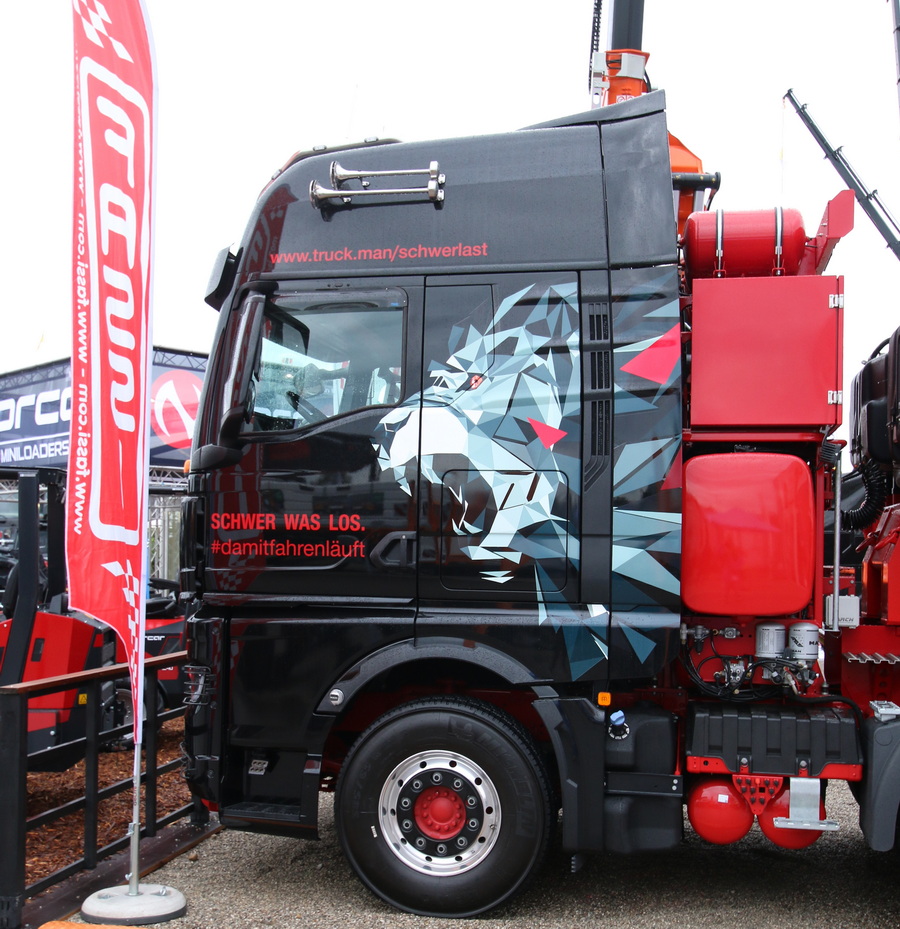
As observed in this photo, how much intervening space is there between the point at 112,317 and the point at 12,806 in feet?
6.99

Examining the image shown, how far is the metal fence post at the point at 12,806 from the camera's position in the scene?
372cm

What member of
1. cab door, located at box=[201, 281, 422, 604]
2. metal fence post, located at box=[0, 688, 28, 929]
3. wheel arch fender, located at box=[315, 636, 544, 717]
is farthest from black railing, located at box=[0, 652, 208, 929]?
wheel arch fender, located at box=[315, 636, 544, 717]

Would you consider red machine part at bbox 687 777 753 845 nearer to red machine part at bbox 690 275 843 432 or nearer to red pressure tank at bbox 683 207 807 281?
red machine part at bbox 690 275 843 432

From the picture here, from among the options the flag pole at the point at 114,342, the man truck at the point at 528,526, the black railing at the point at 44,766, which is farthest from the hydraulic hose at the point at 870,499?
the black railing at the point at 44,766

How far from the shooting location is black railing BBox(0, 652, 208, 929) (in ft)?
12.3

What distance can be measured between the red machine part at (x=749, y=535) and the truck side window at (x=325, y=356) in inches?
58.9

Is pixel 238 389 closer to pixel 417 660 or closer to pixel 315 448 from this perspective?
pixel 315 448

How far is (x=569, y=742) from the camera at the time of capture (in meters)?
3.87

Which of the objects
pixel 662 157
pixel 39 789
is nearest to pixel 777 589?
pixel 662 157

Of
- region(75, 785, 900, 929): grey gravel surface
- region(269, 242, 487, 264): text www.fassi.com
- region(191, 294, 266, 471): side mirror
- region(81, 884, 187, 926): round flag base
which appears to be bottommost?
region(75, 785, 900, 929): grey gravel surface

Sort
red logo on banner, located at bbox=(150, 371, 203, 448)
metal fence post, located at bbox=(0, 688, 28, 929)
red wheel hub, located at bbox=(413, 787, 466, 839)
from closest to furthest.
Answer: metal fence post, located at bbox=(0, 688, 28, 929) → red wheel hub, located at bbox=(413, 787, 466, 839) → red logo on banner, located at bbox=(150, 371, 203, 448)

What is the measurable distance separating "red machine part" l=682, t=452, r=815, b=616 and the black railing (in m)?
2.91

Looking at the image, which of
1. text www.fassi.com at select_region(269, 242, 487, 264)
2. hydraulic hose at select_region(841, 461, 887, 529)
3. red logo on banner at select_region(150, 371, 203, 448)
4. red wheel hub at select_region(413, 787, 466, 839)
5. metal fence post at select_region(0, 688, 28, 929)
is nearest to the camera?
metal fence post at select_region(0, 688, 28, 929)

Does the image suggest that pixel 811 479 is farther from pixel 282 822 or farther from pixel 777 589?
pixel 282 822
